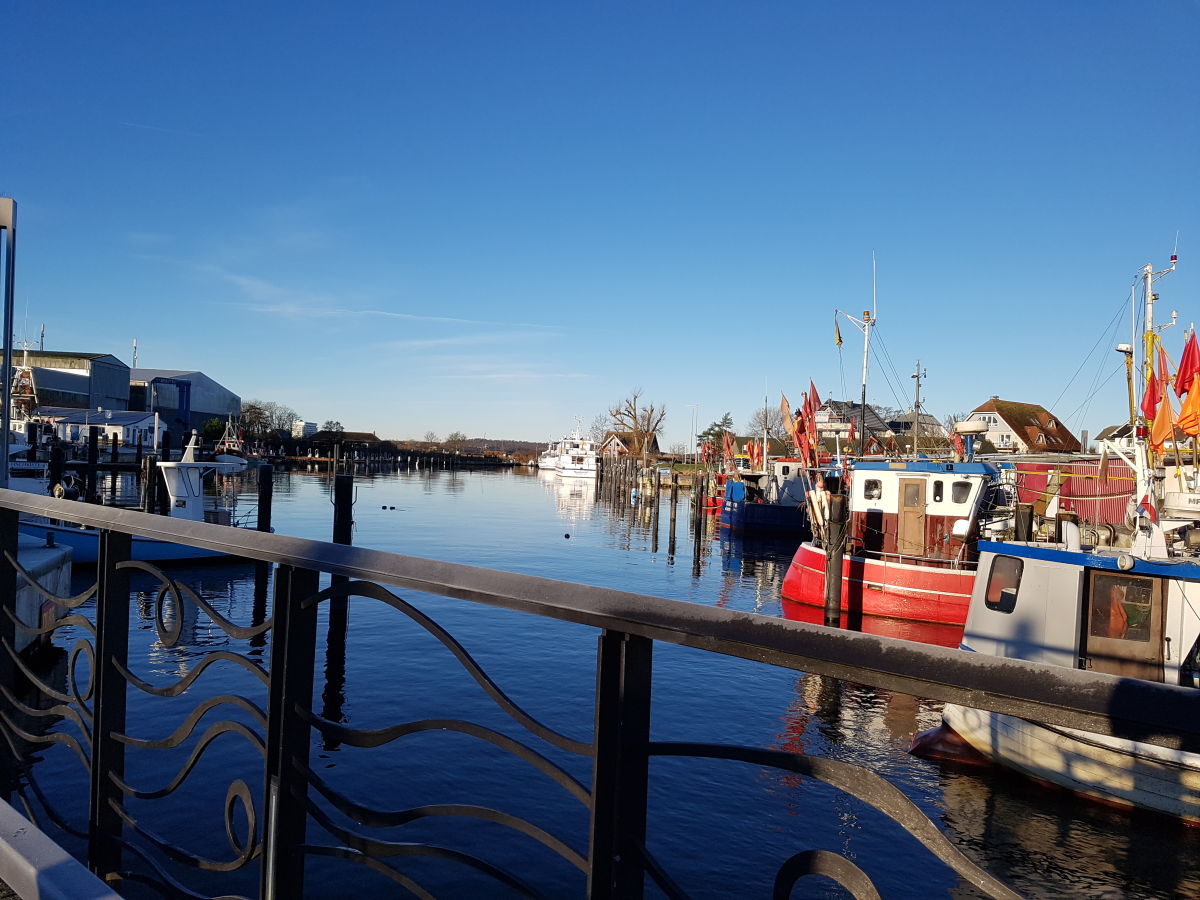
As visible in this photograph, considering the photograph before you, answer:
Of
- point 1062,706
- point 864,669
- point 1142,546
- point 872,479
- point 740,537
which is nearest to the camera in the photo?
point 1062,706

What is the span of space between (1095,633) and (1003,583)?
120 centimetres

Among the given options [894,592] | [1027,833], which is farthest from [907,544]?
[1027,833]

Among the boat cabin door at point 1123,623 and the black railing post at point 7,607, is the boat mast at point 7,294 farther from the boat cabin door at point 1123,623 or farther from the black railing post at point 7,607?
the boat cabin door at point 1123,623

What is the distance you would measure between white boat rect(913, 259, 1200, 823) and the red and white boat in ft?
25.1

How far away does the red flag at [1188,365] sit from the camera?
12.2 meters

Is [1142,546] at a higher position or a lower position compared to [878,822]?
higher

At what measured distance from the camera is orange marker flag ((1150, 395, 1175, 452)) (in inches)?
467

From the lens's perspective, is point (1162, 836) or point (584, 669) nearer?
point (1162, 836)

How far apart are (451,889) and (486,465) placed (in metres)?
136

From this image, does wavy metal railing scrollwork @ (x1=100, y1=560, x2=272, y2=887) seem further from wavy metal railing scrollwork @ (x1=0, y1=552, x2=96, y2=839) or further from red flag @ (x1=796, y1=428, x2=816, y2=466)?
red flag @ (x1=796, y1=428, x2=816, y2=466)

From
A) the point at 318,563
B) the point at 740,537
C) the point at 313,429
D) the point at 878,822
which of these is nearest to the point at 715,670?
the point at 878,822

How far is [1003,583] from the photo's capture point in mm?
10891

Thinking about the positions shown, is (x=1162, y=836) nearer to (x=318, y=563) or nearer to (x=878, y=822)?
(x=878, y=822)

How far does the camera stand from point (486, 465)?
14150 centimetres
